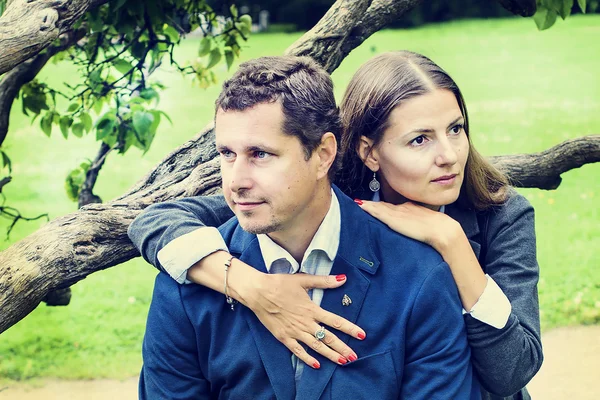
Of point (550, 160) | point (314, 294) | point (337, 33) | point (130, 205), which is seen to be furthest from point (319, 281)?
point (550, 160)

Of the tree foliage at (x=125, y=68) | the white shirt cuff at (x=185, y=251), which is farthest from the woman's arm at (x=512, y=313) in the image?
the tree foliage at (x=125, y=68)

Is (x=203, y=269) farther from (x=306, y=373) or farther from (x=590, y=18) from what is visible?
(x=590, y=18)

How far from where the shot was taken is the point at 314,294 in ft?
5.83

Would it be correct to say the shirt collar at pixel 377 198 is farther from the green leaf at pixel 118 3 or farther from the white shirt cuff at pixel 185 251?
the green leaf at pixel 118 3

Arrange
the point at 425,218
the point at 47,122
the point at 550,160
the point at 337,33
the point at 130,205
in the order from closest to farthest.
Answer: the point at 425,218, the point at 130,205, the point at 337,33, the point at 550,160, the point at 47,122

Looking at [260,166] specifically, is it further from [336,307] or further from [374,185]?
[374,185]

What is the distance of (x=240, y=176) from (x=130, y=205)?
0.68 meters

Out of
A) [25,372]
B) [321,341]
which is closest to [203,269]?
[321,341]

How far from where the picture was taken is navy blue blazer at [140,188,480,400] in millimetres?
1692

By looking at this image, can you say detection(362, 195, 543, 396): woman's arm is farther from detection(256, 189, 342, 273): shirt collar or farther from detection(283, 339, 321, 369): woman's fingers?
detection(283, 339, 321, 369): woman's fingers

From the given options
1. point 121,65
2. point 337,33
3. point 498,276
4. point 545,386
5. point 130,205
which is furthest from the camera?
point 545,386

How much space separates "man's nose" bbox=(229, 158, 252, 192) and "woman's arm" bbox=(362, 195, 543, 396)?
41 centimetres

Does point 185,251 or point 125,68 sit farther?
point 125,68

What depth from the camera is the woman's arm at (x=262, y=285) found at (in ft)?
5.59
